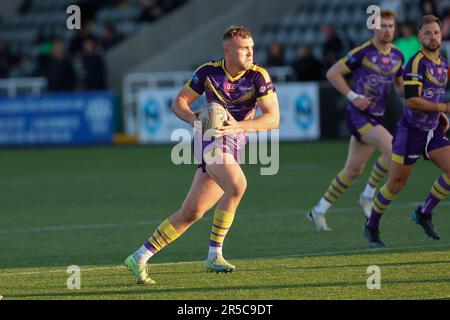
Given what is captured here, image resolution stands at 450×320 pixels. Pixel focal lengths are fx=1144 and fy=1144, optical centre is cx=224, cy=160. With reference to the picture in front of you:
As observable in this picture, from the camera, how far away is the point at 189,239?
39.5 feet

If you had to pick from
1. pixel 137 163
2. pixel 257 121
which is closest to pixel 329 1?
pixel 137 163

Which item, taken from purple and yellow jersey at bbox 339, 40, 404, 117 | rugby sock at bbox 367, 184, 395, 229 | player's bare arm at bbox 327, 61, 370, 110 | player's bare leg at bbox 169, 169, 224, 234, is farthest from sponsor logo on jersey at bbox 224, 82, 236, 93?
purple and yellow jersey at bbox 339, 40, 404, 117

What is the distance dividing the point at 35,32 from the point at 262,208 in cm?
2255

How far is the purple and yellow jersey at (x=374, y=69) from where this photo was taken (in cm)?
1247

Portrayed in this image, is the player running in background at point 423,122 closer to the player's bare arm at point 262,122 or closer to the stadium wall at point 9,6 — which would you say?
the player's bare arm at point 262,122

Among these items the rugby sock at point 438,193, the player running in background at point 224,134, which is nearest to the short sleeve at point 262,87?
the player running in background at point 224,134

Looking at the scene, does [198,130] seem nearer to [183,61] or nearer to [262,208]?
[262,208]

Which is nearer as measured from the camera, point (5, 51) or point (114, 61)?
point (114, 61)

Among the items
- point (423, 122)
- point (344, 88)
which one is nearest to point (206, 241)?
point (344, 88)

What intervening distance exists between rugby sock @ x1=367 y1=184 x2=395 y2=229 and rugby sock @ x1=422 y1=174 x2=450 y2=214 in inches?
18.6

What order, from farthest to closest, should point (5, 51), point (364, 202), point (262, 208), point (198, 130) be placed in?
1. point (5, 51)
2. point (262, 208)
3. point (364, 202)
4. point (198, 130)

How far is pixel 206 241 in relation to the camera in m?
11.8

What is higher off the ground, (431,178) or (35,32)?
(35,32)

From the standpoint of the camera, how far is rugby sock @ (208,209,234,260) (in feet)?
30.5
